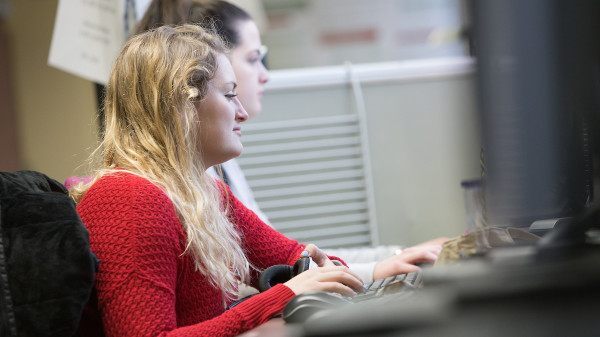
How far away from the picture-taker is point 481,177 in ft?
1.05

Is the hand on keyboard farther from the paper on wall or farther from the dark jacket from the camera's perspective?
the paper on wall

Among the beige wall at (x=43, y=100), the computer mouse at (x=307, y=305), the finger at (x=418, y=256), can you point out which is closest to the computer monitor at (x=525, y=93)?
the computer mouse at (x=307, y=305)

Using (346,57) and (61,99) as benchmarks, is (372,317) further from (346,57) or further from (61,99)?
(346,57)

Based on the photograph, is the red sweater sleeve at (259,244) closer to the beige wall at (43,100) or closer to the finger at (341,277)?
the finger at (341,277)

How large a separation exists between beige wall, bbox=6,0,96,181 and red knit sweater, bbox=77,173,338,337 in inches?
72.8

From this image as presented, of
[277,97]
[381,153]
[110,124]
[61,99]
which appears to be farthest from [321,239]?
[110,124]

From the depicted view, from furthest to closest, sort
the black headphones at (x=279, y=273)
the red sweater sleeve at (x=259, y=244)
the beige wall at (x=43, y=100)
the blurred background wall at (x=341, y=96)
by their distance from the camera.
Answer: the beige wall at (x=43, y=100), the blurred background wall at (x=341, y=96), the red sweater sleeve at (x=259, y=244), the black headphones at (x=279, y=273)

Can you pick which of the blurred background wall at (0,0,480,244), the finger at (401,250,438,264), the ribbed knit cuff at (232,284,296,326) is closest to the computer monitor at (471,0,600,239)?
the ribbed knit cuff at (232,284,296,326)

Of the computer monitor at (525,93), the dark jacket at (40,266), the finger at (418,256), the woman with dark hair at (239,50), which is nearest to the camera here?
the computer monitor at (525,93)

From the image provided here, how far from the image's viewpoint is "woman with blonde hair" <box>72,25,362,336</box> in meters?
0.74

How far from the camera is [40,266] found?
25.6 inches

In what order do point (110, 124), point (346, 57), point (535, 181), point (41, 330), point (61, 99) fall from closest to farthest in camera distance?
point (535, 181) → point (41, 330) → point (110, 124) → point (61, 99) → point (346, 57)

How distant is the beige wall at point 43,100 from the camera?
2.71m

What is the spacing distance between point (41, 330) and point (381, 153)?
1.79 meters
